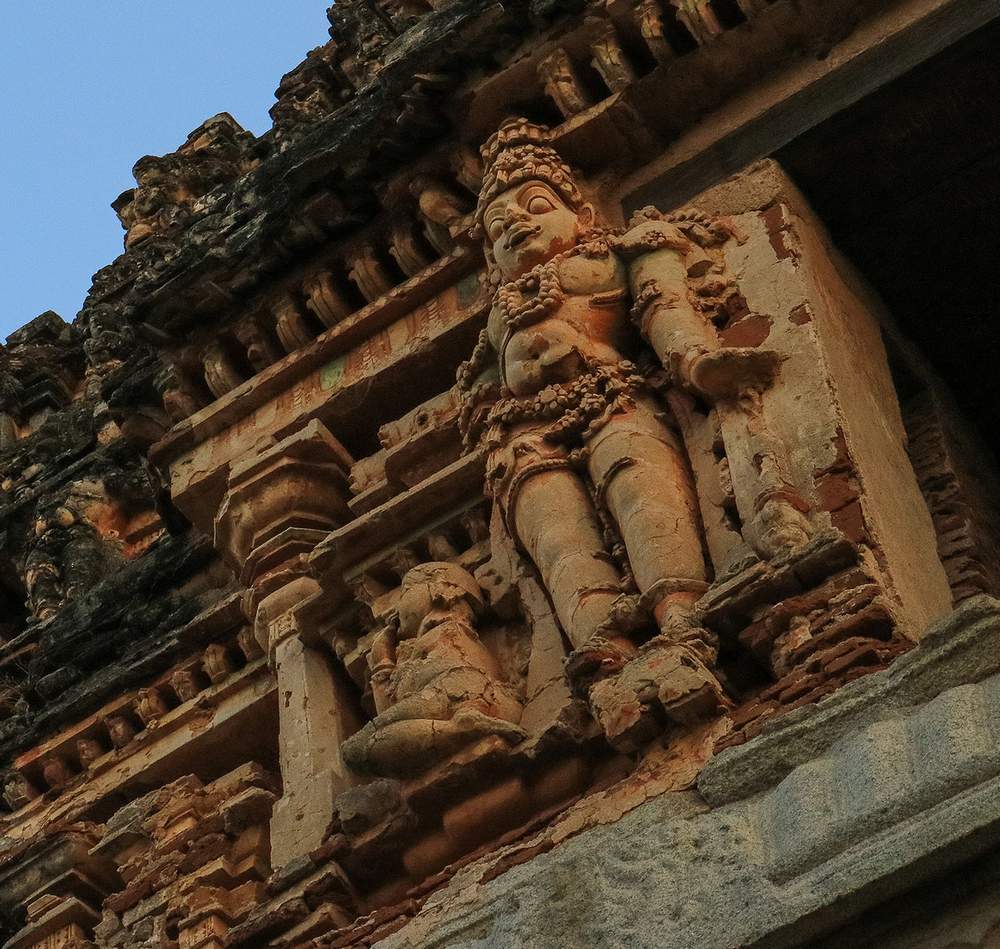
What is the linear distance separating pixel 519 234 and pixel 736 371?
136 centimetres

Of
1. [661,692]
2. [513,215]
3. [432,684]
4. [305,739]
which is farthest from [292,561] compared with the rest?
[661,692]

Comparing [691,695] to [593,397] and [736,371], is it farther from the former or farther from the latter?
[593,397]

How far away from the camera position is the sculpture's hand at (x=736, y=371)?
778 centimetres

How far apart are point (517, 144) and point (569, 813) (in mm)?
3390

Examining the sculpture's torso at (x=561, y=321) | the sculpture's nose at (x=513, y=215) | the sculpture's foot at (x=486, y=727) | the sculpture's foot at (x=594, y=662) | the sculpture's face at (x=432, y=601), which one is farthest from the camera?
the sculpture's nose at (x=513, y=215)

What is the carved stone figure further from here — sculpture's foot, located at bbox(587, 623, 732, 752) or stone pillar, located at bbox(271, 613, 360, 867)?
stone pillar, located at bbox(271, 613, 360, 867)

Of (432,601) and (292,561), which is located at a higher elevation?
(292,561)

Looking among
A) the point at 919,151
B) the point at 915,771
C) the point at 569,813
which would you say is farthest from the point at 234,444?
the point at 915,771

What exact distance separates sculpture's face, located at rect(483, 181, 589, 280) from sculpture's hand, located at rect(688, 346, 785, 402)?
1148mm

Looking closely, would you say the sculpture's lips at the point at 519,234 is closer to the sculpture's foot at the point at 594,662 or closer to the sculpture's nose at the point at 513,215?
the sculpture's nose at the point at 513,215

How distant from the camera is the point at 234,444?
1015 centimetres

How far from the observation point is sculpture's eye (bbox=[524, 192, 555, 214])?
898cm

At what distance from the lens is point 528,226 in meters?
8.86

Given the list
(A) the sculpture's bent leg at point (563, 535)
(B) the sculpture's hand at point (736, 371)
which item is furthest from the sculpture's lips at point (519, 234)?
(B) the sculpture's hand at point (736, 371)
